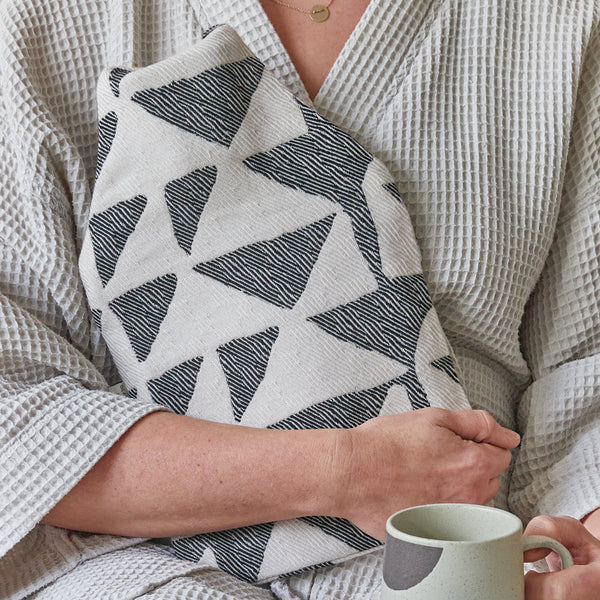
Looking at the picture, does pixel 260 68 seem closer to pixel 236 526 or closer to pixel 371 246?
pixel 371 246

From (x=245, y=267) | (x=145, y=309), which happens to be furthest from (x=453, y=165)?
(x=145, y=309)

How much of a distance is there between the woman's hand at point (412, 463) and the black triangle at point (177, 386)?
0.17m

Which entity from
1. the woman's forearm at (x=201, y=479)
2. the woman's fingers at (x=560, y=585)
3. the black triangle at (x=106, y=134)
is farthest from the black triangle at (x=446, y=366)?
the black triangle at (x=106, y=134)

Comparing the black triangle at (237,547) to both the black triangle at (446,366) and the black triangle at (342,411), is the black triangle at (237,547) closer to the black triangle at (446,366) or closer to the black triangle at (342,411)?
the black triangle at (342,411)

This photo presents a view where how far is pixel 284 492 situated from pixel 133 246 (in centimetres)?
29

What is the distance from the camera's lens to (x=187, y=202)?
87cm

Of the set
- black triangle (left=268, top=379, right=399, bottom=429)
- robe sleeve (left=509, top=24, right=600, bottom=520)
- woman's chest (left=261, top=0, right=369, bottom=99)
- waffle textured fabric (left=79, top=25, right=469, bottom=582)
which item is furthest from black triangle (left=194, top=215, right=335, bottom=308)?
robe sleeve (left=509, top=24, right=600, bottom=520)

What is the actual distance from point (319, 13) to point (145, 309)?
40cm

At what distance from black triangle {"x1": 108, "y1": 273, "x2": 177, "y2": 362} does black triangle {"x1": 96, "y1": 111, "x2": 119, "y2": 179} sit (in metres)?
0.13

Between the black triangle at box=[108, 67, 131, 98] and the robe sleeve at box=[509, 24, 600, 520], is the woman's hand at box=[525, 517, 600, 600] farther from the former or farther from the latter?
the black triangle at box=[108, 67, 131, 98]

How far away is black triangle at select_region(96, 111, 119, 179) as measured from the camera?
88 cm

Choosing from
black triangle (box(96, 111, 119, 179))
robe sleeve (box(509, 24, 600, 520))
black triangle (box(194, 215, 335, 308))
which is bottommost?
robe sleeve (box(509, 24, 600, 520))

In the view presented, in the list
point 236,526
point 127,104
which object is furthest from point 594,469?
point 127,104

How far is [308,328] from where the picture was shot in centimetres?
84
